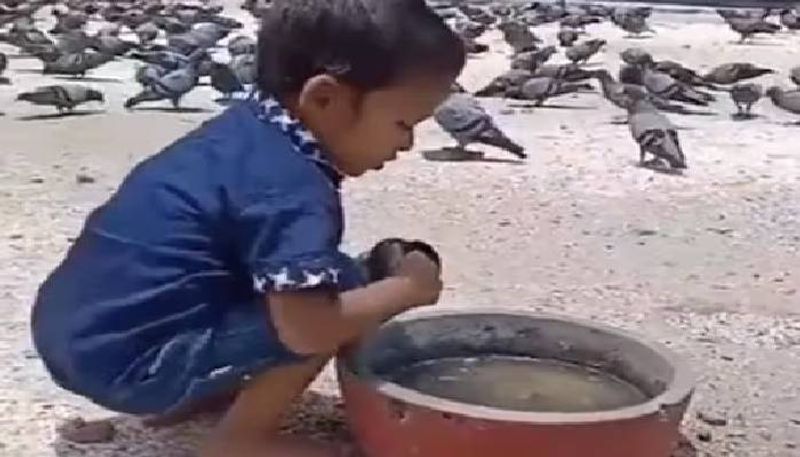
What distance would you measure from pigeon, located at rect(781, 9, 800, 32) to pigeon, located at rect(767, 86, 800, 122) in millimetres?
4893

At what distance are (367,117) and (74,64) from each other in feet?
19.7

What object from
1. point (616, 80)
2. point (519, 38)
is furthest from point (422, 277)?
point (519, 38)

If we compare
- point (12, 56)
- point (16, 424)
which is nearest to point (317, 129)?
point (16, 424)

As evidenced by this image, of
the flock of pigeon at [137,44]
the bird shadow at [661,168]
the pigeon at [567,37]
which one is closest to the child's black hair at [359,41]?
the flock of pigeon at [137,44]

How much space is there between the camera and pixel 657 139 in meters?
5.90

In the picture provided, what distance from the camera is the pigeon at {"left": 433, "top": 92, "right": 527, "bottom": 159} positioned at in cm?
601

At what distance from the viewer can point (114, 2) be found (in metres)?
12.9

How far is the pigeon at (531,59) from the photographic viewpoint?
28.1 feet

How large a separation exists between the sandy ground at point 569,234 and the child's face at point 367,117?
631 millimetres

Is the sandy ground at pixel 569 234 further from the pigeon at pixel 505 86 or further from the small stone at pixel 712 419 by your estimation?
the pigeon at pixel 505 86

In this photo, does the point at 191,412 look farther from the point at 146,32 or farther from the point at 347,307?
the point at 146,32

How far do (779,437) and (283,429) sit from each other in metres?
0.92

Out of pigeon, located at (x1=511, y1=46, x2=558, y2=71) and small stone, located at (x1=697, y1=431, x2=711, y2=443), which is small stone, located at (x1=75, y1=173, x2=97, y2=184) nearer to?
small stone, located at (x1=697, y1=431, x2=711, y2=443)

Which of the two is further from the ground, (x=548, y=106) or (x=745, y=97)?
(x=745, y=97)
